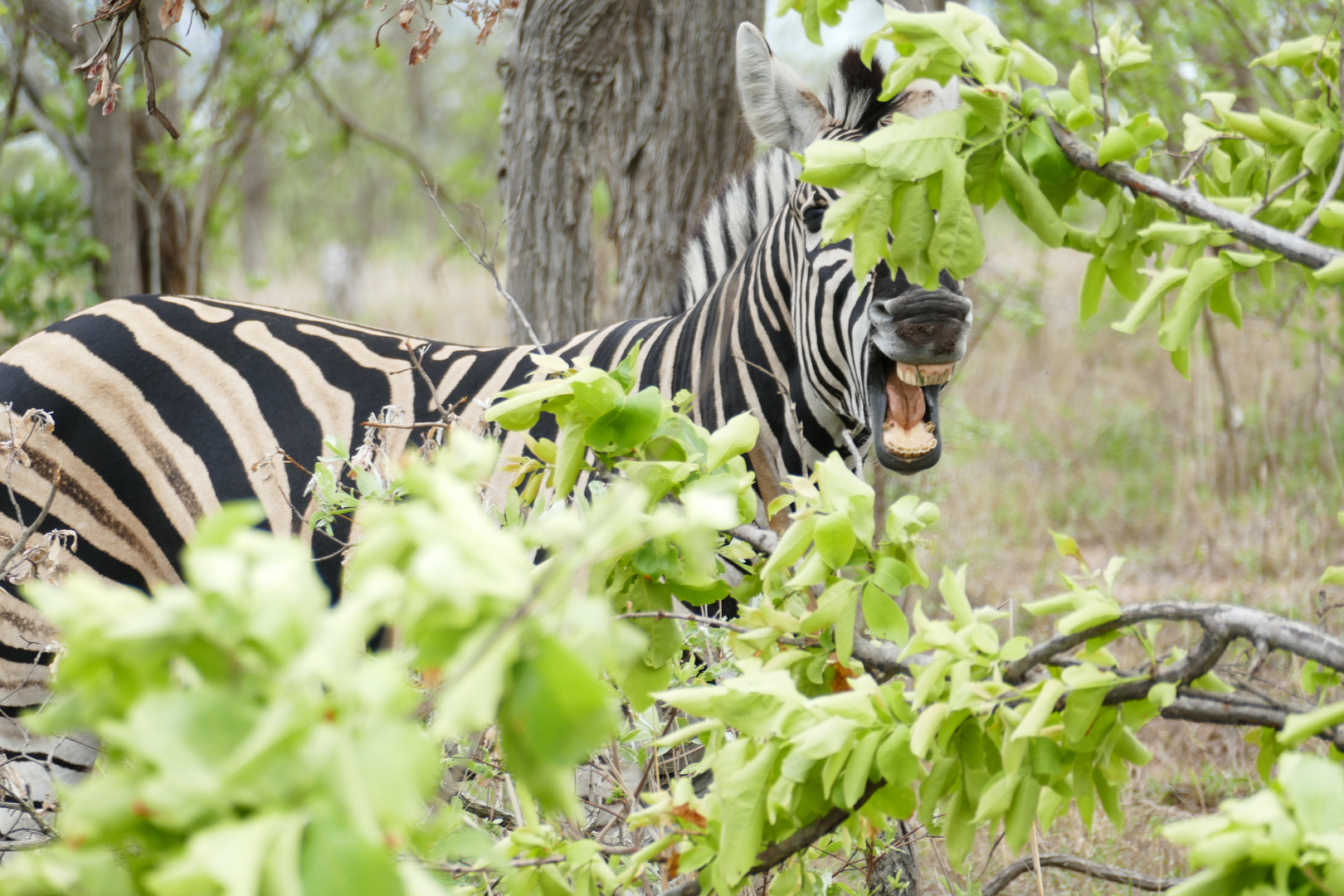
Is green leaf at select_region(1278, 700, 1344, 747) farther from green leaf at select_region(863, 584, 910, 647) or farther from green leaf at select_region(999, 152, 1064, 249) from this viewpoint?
green leaf at select_region(999, 152, 1064, 249)

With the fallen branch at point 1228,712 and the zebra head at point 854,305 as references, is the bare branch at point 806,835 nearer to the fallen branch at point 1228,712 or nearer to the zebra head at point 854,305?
the fallen branch at point 1228,712

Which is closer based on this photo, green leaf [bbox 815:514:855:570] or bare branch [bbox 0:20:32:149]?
green leaf [bbox 815:514:855:570]

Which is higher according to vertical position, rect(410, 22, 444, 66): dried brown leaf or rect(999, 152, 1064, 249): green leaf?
rect(410, 22, 444, 66): dried brown leaf

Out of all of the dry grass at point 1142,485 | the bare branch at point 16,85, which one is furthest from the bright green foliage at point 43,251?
the dry grass at point 1142,485

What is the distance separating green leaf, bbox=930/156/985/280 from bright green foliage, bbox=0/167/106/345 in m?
5.48

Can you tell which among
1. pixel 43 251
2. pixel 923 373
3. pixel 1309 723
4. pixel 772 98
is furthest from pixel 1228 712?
pixel 43 251

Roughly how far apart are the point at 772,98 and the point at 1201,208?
174 cm

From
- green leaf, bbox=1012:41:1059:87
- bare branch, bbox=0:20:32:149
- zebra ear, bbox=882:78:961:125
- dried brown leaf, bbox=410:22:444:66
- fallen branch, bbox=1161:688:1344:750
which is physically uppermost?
bare branch, bbox=0:20:32:149

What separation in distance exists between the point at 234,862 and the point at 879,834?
1772mm

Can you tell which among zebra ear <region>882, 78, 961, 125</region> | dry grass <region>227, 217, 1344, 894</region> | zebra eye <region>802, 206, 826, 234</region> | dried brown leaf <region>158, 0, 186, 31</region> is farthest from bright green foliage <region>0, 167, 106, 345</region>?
zebra ear <region>882, 78, 961, 125</region>

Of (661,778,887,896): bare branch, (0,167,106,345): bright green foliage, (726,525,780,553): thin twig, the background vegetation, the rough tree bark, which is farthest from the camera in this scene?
(0,167,106,345): bright green foliage

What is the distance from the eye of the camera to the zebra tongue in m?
2.46

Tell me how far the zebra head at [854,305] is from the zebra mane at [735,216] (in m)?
0.10

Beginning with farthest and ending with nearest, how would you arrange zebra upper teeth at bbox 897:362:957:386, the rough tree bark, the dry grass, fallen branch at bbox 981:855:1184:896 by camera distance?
the rough tree bark < the dry grass < zebra upper teeth at bbox 897:362:957:386 < fallen branch at bbox 981:855:1184:896
